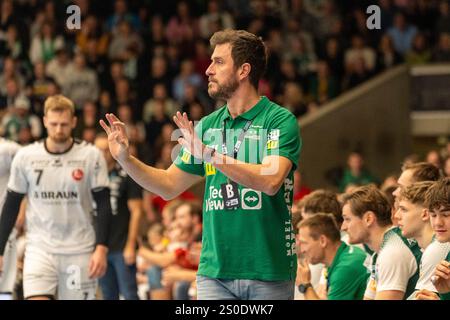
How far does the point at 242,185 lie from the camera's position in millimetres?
6469

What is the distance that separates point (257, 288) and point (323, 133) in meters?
13.7

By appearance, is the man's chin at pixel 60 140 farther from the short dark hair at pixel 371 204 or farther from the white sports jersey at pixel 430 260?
the white sports jersey at pixel 430 260

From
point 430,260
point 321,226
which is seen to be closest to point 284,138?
point 430,260

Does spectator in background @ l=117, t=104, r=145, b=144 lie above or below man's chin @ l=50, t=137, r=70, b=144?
above

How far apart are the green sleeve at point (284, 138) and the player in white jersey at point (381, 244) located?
1.51 meters

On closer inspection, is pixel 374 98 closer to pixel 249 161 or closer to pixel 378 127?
pixel 378 127

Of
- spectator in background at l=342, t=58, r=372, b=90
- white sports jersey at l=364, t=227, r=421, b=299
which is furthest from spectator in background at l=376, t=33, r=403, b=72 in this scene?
white sports jersey at l=364, t=227, r=421, b=299

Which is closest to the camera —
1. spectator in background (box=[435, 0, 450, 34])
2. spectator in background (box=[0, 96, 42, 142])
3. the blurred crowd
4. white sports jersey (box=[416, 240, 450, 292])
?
white sports jersey (box=[416, 240, 450, 292])

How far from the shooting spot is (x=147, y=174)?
6766 mm

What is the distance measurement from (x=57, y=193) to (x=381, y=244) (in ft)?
10.1

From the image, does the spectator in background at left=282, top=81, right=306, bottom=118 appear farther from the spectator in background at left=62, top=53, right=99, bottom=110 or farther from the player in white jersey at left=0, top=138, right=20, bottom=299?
the player in white jersey at left=0, top=138, right=20, bottom=299

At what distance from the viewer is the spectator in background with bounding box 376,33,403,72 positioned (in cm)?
2075

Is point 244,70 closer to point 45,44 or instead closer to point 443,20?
point 45,44

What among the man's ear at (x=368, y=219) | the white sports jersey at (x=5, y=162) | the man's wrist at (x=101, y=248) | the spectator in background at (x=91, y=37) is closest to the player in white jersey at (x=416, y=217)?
the man's ear at (x=368, y=219)
